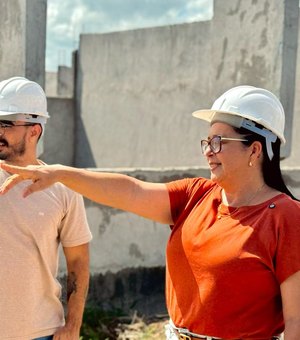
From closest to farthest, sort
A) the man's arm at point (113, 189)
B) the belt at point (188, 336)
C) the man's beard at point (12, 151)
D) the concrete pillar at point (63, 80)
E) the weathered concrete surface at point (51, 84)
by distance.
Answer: the belt at point (188, 336) < the man's arm at point (113, 189) < the man's beard at point (12, 151) < the concrete pillar at point (63, 80) < the weathered concrete surface at point (51, 84)

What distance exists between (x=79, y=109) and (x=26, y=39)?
26.5 ft

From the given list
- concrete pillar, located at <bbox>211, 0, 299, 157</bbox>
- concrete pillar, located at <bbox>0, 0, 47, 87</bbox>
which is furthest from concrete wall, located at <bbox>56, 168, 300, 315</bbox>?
concrete pillar, located at <bbox>0, 0, 47, 87</bbox>

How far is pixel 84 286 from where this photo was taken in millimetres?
2660

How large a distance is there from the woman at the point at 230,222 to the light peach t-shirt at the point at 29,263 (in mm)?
287

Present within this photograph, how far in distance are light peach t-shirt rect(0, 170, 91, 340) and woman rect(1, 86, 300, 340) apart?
0.29 m

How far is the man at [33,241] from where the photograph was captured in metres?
2.40

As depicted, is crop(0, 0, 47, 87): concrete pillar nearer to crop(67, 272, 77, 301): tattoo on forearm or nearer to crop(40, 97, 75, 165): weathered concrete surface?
crop(67, 272, 77, 301): tattoo on forearm

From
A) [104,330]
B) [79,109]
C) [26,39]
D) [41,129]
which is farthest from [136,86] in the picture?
[41,129]

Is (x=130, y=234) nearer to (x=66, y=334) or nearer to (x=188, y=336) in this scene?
(x=66, y=334)

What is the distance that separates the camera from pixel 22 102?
261 cm

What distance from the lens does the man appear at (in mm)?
2404

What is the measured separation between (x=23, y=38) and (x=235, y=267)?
3612 millimetres

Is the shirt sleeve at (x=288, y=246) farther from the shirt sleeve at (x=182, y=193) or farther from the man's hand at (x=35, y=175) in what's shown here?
the man's hand at (x=35, y=175)

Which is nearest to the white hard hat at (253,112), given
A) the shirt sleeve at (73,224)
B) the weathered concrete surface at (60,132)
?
the shirt sleeve at (73,224)
